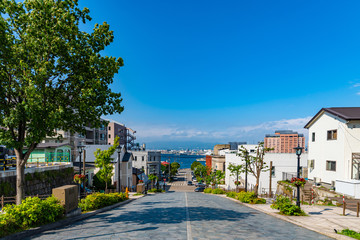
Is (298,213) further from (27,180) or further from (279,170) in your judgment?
(279,170)

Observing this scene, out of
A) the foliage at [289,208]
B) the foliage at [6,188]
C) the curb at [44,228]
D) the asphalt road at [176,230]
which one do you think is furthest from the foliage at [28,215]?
the foliage at [289,208]

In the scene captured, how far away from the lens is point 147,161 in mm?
93188

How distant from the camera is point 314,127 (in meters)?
30.2

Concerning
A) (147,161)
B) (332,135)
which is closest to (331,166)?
(332,135)

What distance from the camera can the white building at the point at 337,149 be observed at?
22623 millimetres

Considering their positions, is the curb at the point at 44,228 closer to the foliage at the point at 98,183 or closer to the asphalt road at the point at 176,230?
the asphalt road at the point at 176,230

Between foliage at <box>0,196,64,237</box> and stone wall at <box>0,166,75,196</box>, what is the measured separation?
939 cm

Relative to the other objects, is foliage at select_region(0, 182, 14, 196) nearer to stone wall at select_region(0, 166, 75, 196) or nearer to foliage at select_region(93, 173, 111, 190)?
stone wall at select_region(0, 166, 75, 196)

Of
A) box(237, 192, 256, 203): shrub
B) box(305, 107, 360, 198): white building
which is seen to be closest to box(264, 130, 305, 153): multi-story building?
box(305, 107, 360, 198): white building

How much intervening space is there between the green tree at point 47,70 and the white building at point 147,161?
76.1 meters

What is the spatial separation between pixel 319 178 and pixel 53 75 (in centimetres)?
3030

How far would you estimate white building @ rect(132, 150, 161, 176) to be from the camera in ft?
292

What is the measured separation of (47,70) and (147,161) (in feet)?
280

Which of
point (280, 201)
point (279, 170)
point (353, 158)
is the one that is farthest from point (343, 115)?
point (279, 170)
